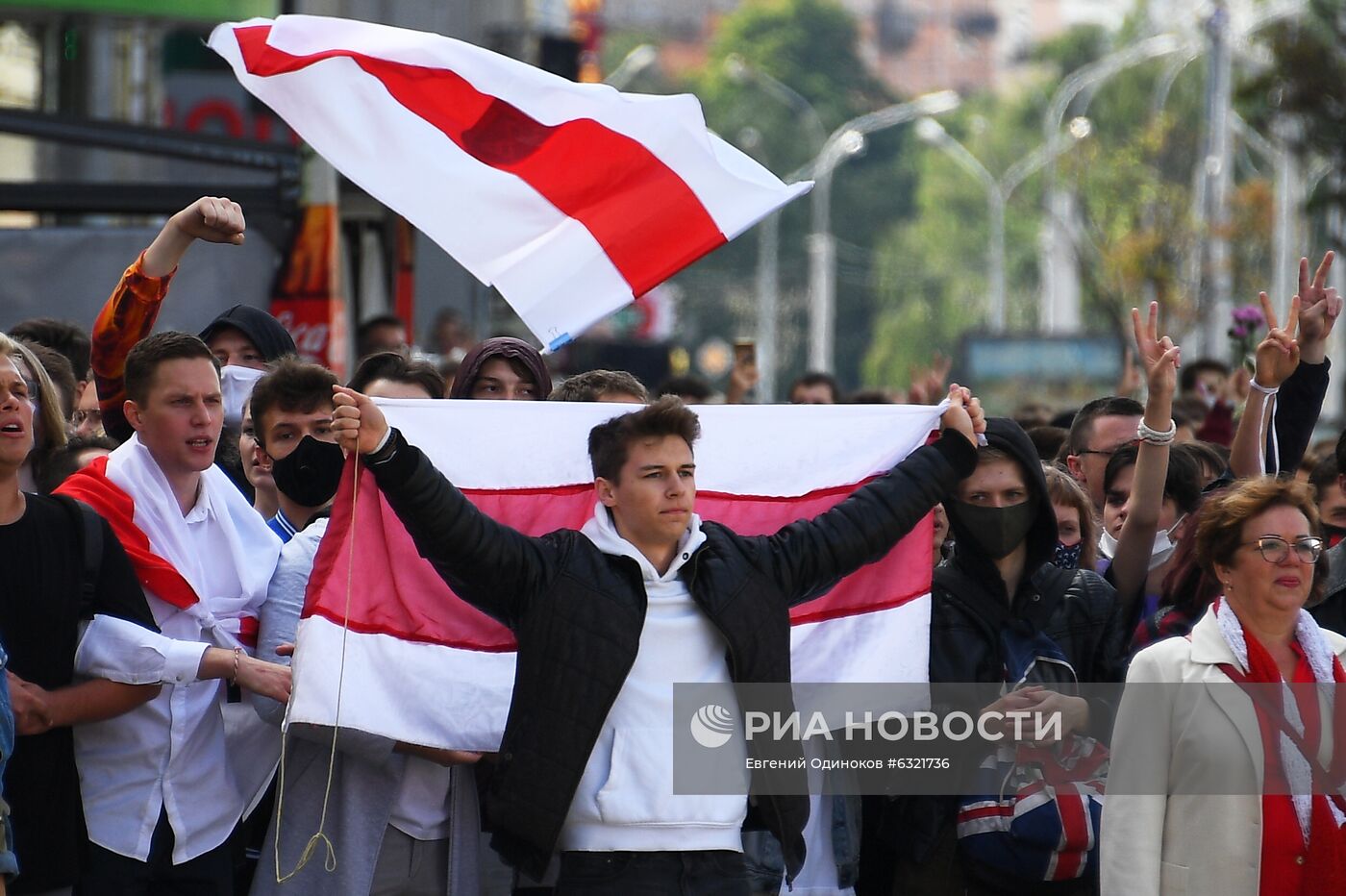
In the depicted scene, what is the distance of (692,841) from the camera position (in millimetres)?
4750

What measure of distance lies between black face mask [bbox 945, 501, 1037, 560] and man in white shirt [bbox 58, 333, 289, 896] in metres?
1.81

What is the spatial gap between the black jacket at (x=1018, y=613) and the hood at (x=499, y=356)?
5.09 ft

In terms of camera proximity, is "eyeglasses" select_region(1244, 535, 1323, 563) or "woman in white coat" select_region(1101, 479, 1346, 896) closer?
"woman in white coat" select_region(1101, 479, 1346, 896)

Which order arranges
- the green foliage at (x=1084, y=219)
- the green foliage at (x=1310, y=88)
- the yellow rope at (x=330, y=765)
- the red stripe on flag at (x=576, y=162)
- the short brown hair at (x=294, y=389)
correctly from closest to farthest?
the yellow rope at (x=330, y=765) → the short brown hair at (x=294, y=389) → the red stripe on flag at (x=576, y=162) → the green foliage at (x=1310, y=88) → the green foliage at (x=1084, y=219)

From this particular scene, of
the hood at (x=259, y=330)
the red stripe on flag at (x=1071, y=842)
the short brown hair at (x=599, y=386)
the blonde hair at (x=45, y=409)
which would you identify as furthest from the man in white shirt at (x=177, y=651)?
the red stripe on flag at (x=1071, y=842)

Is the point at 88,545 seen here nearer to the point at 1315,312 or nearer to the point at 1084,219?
the point at 1315,312

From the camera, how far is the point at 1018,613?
5.35 m

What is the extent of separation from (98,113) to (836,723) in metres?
14.1

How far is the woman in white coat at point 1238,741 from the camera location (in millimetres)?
4707

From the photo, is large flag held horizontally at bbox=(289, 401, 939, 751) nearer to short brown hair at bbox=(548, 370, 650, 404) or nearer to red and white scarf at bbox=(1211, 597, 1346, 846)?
short brown hair at bbox=(548, 370, 650, 404)

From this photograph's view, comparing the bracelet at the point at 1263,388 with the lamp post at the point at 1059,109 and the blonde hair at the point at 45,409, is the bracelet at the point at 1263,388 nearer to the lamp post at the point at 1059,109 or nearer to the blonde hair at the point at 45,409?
the blonde hair at the point at 45,409

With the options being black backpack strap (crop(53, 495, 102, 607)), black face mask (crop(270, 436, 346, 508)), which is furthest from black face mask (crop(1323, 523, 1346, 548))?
black backpack strap (crop(53, 495, 102, 607))

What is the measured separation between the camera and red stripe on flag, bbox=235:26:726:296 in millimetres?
6031

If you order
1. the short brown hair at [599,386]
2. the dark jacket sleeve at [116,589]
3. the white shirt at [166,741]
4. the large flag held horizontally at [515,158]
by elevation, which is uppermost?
the large flag held horizontally at [515,158]
